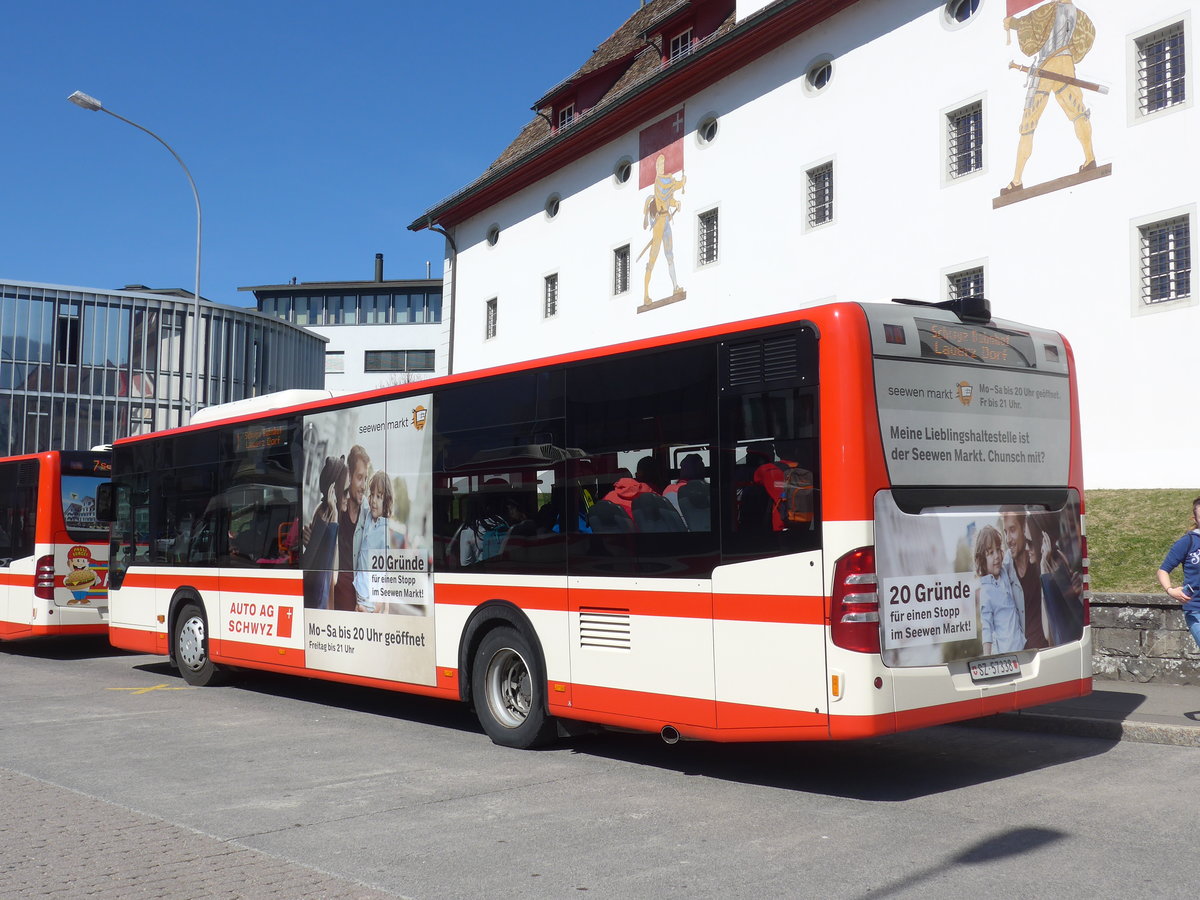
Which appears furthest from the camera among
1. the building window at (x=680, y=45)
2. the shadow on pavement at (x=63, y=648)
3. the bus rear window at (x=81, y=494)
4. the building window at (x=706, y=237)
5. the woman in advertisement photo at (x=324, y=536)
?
the building window at (x=680, y=45)

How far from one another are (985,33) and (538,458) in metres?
16.1

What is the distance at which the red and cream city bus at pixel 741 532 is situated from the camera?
22.8 feet

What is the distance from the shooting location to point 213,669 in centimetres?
1334

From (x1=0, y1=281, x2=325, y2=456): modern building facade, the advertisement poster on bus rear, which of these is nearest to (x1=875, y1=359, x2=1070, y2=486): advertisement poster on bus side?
the advertisement poster on bus rear

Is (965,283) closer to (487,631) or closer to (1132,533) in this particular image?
(1132,533)

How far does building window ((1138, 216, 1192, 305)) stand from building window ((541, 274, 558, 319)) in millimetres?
17137

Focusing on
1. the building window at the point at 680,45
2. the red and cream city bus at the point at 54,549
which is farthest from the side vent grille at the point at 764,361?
the building window at the point at 680,45

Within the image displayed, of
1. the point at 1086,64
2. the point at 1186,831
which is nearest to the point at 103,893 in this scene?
the point at 1186,831

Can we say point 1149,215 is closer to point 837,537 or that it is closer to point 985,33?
point 985,33

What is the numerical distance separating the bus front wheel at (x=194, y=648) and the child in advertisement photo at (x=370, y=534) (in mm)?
3226

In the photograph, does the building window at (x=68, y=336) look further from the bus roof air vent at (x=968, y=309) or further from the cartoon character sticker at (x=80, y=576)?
the bus roof air vent at (x=968, y=309)

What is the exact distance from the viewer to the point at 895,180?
22.8 meters

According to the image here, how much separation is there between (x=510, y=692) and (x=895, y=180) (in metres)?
16.4

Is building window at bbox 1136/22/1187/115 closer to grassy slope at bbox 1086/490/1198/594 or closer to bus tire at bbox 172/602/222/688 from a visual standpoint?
grassy slope at bbox 1086/490/1198/594
